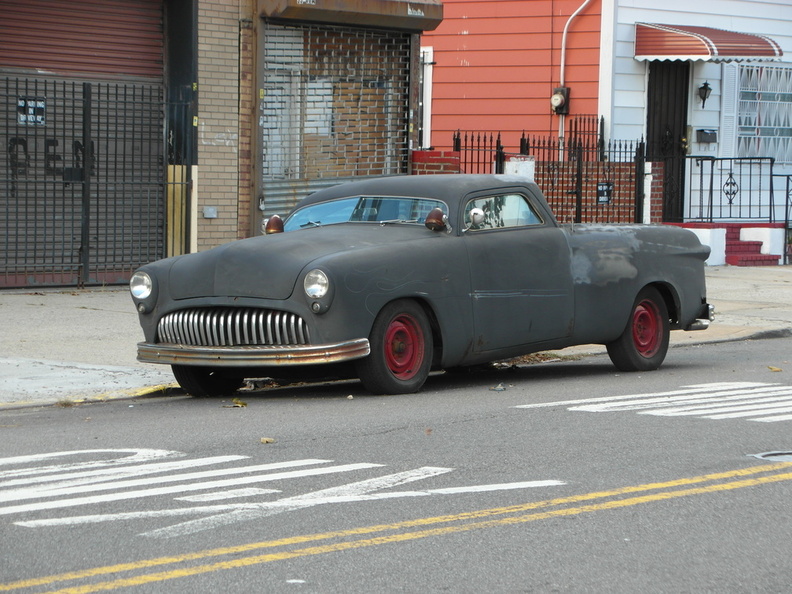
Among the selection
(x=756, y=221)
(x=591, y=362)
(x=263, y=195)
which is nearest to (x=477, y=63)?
(x=756, y=221)

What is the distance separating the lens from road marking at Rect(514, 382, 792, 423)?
878 centimetres

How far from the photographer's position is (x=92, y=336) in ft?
41.3

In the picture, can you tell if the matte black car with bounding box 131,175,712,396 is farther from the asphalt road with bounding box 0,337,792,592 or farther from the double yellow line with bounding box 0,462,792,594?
the double yellow line with bounding box 0,462,792,594

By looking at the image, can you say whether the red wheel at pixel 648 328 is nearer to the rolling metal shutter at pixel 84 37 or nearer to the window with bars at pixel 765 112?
the rolling metal shutter at pixel 84 37

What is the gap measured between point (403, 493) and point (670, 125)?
730 inches

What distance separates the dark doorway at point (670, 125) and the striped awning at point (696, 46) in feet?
2.60

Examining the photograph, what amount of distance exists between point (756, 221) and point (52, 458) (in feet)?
63.8

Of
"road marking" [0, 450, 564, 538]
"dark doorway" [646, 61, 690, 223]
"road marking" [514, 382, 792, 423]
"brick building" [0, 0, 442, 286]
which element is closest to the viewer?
"road marking" [0, 450, 564, 538]

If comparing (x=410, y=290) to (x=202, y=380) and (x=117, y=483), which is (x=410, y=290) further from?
(x=117, y=483)

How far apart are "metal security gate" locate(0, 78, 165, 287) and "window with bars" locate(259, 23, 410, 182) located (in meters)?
1.68

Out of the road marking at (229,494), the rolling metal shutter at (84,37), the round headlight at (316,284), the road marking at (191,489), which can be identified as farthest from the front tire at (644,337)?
the rolling metal shutter at (84,37)

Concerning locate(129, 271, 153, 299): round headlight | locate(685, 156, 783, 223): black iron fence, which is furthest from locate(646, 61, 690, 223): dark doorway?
locate(129, 271, 153, 299): round headlight

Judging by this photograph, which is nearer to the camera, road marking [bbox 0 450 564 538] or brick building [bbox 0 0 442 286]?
road marking [bbox 0 450 564 538]

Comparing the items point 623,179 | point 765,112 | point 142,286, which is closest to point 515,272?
point 142,286
